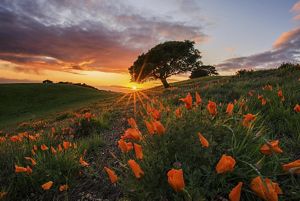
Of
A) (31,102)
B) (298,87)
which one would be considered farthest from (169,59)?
(298,87)

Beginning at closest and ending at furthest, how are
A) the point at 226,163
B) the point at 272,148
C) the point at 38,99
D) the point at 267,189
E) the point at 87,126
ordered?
the point at 267,189 → the point at 226,163 → the point at 272,148 → the point at 87,126 → the point at 38,99

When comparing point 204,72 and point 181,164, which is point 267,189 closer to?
point 181,164

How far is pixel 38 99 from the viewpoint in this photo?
4991 centimetres

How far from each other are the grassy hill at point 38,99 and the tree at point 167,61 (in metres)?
8.58

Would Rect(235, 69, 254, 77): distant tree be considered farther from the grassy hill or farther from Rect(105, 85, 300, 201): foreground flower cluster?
the grassy hill

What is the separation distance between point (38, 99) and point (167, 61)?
26.3m

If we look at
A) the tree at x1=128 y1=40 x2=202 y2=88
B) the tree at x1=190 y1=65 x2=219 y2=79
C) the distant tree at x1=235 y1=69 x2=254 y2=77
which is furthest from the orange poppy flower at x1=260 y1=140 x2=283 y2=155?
the tree at x1=190 y1=65 x2=219 y2=79

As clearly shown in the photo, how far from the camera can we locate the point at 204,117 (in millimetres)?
3471

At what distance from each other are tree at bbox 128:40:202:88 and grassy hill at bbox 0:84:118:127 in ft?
28.2

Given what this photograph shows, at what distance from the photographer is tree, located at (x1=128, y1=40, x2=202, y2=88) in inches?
1957

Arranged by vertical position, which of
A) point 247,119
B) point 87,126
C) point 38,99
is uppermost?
point 247,119

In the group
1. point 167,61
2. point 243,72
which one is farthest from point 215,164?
point 167,61

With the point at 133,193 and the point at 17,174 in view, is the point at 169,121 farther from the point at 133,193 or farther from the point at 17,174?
the point at 17,174

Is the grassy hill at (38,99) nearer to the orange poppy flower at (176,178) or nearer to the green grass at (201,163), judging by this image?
the green grass at (201,163)
